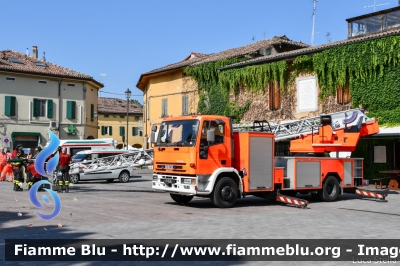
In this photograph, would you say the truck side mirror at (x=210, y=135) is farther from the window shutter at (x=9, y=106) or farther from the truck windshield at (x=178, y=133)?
the window shutter at (x=9, y=106)

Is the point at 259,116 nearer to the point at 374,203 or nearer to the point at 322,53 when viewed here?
the point at 322,53

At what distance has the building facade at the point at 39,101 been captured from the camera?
40781mm

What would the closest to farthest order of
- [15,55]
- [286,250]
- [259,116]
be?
[286,250] → [259,116] → [15,55]

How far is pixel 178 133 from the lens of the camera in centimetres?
1471

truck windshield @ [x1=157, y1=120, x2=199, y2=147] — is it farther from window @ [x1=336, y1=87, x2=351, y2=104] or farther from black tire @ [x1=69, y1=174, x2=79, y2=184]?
window @ [x1=336, y1=87, x2=351, y2=104]

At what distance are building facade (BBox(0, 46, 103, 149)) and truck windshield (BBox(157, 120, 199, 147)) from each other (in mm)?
26072

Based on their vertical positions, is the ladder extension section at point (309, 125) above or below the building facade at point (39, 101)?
below

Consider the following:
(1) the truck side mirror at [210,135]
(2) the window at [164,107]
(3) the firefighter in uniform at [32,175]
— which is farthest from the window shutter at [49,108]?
(1) the truck side mirror at [210,135]

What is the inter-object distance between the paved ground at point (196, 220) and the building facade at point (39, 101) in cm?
2559

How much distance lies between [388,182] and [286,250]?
16.7m

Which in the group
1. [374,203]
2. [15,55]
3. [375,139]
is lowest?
[374,203]

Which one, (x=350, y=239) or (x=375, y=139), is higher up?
(x=375, y=139)

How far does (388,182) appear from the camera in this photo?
23453 millimetres

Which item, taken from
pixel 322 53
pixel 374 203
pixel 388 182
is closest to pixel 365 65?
pixel 322 53
